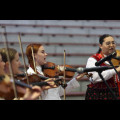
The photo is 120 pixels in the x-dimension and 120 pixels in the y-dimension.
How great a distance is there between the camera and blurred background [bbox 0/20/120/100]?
2914mm

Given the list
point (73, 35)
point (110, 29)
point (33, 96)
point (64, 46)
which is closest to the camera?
point (33, 96)

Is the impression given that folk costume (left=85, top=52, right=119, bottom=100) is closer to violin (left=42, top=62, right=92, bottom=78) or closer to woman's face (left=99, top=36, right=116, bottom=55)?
woman's face (left=99, top=36, right=116, bottom=55)

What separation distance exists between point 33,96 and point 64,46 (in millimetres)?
2319

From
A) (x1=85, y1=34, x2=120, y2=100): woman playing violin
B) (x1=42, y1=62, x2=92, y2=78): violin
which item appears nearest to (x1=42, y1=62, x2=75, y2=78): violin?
(x1=42, y1=62, x2=92, y2=78): violin

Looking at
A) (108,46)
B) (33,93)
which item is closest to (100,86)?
(108,46)

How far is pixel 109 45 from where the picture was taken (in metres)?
1.71

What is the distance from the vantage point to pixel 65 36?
11.2 ft

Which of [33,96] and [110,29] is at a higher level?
[110,29]

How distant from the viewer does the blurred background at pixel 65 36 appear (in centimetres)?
291

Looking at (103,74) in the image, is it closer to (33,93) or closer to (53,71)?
(53,71)

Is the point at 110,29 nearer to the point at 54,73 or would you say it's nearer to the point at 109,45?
the point at 109,45

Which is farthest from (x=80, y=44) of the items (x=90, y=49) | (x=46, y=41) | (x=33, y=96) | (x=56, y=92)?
(x=33, y=96)

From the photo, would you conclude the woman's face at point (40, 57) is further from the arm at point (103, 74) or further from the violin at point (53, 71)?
the arm at point (103, 74)

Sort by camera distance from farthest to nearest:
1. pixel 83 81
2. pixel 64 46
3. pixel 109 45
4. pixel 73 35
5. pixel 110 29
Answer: pixel 110 29, pixel 73 35, pixel 64 46, pixel 83 81, pixel 109 45
